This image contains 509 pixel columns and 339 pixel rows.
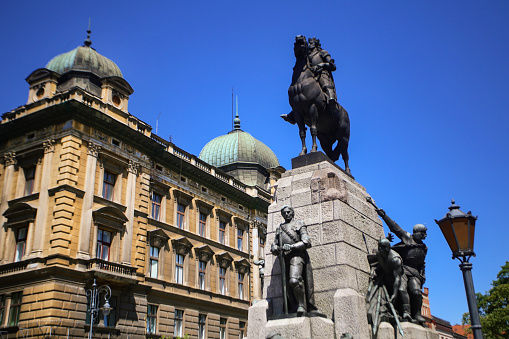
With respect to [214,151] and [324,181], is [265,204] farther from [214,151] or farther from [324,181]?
[324,181]

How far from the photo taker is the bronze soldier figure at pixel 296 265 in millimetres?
8531

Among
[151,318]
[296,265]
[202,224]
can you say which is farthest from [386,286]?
[202,224]

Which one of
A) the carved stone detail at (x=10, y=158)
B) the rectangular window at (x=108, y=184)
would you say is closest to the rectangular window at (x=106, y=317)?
the rectangular window at (x=108, y=184)

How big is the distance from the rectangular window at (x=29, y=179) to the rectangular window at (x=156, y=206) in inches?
294

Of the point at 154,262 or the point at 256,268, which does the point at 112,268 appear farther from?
the point at 256,268

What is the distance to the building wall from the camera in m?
24.7

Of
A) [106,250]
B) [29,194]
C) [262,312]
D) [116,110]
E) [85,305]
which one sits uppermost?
[116,110]

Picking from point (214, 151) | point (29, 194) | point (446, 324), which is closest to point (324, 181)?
point (29, 194)

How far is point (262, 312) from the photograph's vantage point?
922 cm

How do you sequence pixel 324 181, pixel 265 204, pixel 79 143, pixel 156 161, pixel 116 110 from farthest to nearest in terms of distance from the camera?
1. pixel 265 204
2. pixel 156 161
3. pixel 116 110
4. pixel 79 143
5. pixel 324 181

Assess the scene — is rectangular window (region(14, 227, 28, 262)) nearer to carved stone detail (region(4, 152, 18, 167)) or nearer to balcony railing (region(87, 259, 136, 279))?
balcony railing (region(87, 259, 136, 279))

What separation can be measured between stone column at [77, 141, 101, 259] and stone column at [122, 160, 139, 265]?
2.58 m

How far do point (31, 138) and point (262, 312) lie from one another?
23.4 meters

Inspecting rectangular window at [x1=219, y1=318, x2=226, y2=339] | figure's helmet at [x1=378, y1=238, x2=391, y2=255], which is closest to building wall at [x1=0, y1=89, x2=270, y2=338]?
rectangular window at [x1=219, y1=318, x2=226, y2=339]
